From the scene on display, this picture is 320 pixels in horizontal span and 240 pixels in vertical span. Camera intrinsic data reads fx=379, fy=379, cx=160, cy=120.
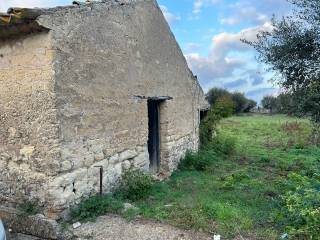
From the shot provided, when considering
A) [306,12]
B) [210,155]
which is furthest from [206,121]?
[306,12]

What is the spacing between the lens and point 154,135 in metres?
10.3

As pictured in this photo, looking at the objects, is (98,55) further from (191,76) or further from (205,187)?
(191,76)

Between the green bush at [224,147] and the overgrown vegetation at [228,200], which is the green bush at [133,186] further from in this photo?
the green bush at [224,147]

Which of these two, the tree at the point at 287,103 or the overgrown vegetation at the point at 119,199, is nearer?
the overgrown vegetation at the point at 119,199

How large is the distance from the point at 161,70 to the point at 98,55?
3.15 m

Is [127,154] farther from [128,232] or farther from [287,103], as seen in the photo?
[287,103]

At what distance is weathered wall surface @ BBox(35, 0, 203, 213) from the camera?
639 centimetres

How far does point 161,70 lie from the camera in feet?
33.2

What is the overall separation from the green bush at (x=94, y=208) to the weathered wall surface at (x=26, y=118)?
2.46 ft

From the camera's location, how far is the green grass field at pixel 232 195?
20.7ft

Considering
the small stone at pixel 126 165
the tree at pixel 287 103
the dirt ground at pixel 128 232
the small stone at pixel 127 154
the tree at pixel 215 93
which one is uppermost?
the tree at pixel 215 93

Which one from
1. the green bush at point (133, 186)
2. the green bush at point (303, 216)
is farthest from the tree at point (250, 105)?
the green bush at point (303, 216)

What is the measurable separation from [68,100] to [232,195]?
13.8 feet

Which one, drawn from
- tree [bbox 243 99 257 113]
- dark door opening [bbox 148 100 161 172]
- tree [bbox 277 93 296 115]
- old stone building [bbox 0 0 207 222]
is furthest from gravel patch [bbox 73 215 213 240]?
tree [bbox 243 99 257 113]
